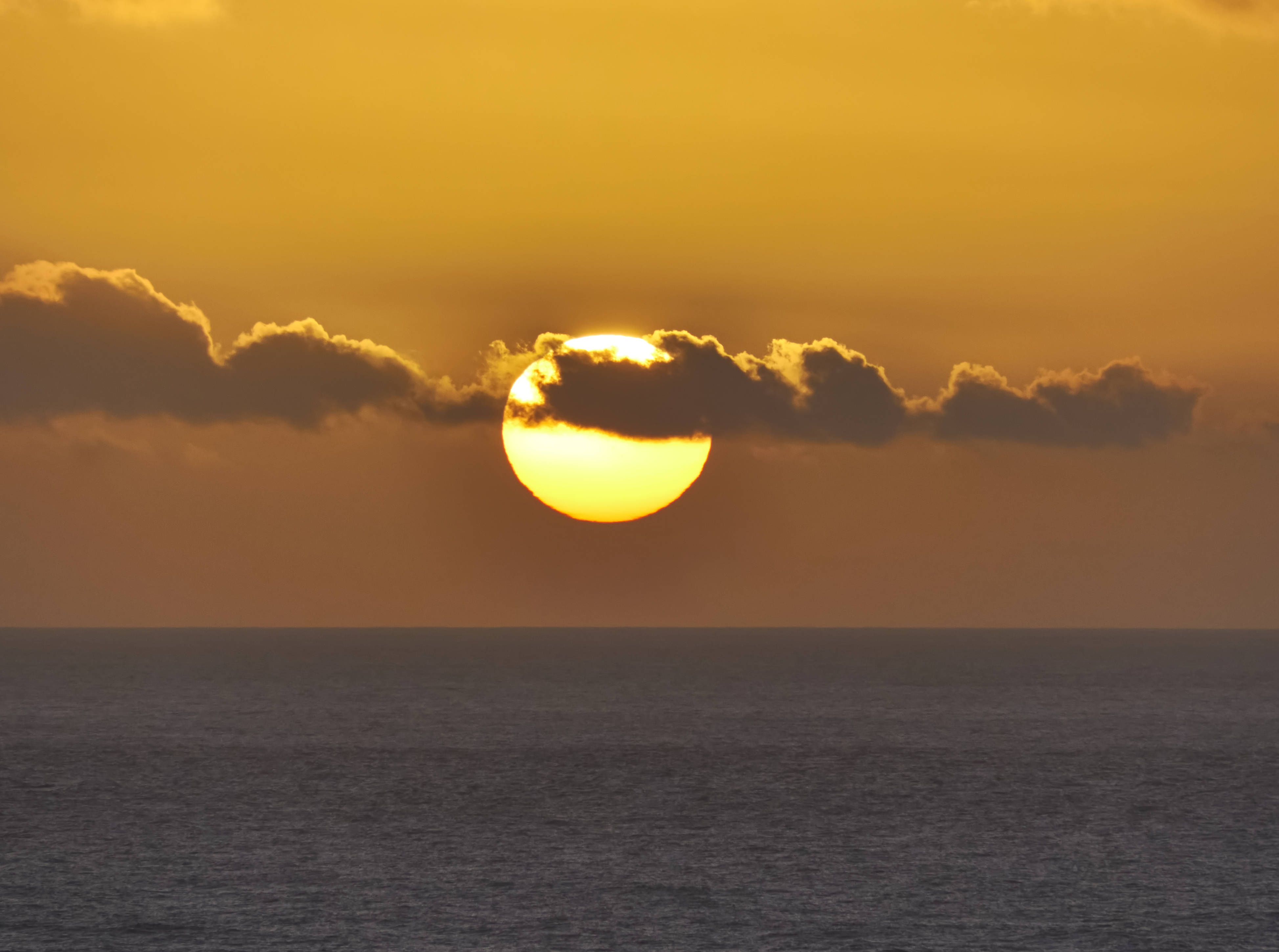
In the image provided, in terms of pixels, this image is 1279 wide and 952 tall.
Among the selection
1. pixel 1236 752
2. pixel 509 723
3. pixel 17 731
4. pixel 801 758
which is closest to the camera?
pixel 801 758

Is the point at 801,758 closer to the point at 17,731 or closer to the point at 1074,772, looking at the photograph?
the point at 1074,772

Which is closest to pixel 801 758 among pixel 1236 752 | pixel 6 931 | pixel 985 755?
pixel 985 755

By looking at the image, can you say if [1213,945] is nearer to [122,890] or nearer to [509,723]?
[122,890]

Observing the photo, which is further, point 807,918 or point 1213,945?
point 807,918

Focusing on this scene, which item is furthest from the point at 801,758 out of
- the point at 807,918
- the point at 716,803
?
the point at 807,918

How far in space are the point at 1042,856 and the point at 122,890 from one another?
46255mm

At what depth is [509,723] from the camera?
168 metres

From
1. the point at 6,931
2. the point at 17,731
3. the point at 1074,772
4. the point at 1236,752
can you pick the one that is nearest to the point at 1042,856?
the point at 1074,772

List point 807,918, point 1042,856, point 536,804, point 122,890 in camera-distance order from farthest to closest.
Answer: point 536,804 → point 1042,856 → point 122,890 → point 807,918

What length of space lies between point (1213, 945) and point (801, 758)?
70647 millimetres

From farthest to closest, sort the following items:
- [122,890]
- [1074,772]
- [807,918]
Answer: [1074,772] → [122,890] → [807,918]

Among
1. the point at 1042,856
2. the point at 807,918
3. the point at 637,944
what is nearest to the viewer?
the point at 637,944

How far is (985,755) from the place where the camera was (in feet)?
442

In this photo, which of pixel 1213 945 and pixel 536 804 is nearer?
pixel 1213 945
